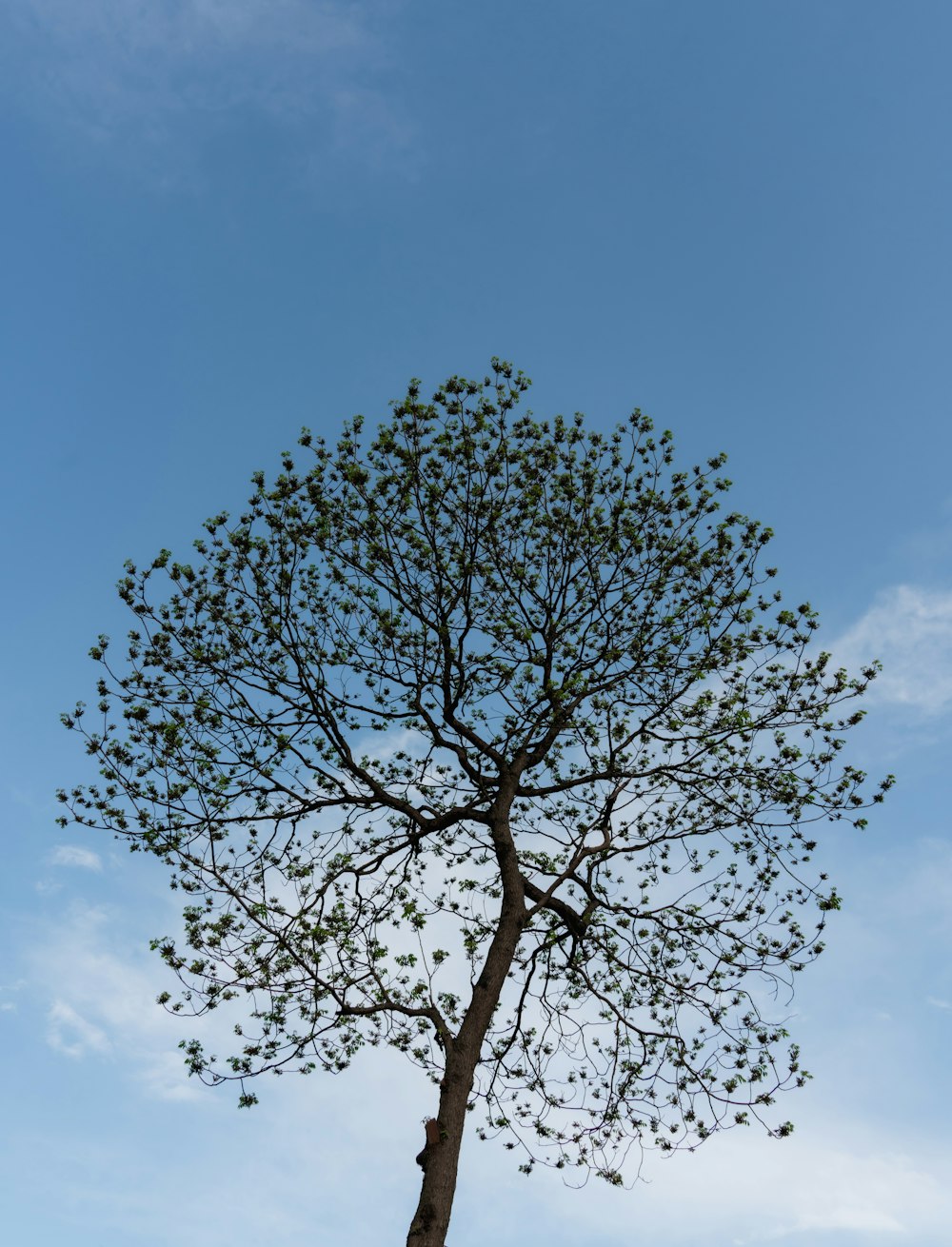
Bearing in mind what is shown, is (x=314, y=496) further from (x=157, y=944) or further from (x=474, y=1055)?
(x=474, y=1055)

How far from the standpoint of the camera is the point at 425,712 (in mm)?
13789

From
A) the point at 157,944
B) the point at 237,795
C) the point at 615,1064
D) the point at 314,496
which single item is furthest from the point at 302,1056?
the point at 314,496

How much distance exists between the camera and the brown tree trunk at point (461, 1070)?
9680 mm

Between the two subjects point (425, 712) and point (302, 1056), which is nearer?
point (302, 1056)

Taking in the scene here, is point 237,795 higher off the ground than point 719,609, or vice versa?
point 719,609

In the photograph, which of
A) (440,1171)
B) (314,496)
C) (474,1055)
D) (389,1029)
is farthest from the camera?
(314,496)

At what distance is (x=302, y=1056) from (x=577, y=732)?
588cm

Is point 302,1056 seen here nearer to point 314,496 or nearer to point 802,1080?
point 802,1080

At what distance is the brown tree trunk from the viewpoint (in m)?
9.68

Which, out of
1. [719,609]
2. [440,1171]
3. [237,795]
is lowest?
[440,1171]

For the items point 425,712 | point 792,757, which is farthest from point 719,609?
point 425,712

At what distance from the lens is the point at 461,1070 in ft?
35.2

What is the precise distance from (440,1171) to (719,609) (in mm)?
7879

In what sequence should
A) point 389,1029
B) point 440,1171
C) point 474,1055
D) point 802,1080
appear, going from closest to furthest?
point 440,1171 < point 474,1055 < point 802,1080 < point 389,1029
